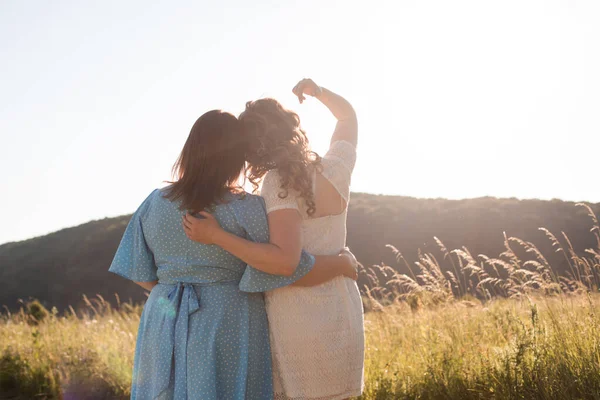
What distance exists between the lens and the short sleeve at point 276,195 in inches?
94.4

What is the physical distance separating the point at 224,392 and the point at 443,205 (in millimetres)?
30674

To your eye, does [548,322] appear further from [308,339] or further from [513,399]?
[308,339]

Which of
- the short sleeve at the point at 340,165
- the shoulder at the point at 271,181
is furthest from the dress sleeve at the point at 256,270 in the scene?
the short sleeve at the point at 340,165

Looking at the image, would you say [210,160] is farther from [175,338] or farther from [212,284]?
[175,338]

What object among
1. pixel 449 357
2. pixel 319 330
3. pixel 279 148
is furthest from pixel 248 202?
pixel 449 357

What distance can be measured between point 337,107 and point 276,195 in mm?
655

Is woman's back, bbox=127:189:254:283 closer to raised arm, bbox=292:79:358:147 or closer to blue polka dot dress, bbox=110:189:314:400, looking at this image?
blue polka dot dress, bbox=110:189:314:400

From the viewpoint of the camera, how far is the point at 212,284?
2580 millimetres

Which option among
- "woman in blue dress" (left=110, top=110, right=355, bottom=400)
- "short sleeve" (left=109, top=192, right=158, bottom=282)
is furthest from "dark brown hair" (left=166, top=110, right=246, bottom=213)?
"short sleeve" (left=109, top=192, right=158, bottom=282)

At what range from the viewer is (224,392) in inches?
99.7

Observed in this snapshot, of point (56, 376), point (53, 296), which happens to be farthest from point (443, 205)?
point (56, 376)

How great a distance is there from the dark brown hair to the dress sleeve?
0.14m

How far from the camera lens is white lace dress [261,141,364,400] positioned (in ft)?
8.33

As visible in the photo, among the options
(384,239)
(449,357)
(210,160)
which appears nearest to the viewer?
(210,160)
